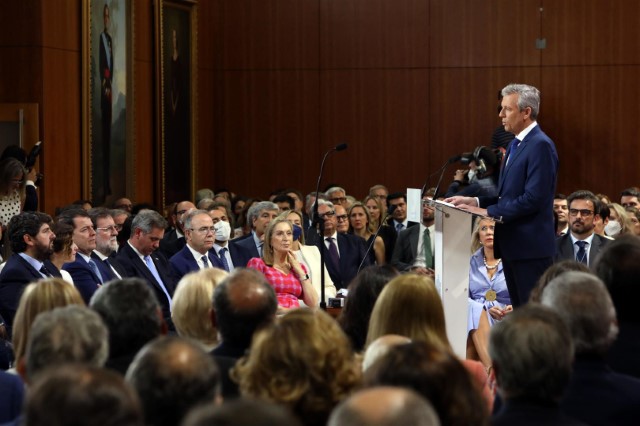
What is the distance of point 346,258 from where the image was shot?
9.27 meters

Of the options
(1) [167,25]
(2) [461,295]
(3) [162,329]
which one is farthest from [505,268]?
(1) [167,25]

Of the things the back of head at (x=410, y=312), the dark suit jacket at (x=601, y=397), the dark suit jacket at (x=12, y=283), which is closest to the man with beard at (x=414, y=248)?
the dark suit jacket at (x=12, y=283)

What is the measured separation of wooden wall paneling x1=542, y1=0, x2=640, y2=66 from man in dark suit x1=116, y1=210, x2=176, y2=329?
774cm

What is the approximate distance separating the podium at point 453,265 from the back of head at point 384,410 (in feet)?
12.3

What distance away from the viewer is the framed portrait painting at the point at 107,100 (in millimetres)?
11062

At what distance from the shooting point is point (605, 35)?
1355cm

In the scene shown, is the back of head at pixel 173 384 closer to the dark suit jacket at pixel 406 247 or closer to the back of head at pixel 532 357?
the back of head at pixel 532 357

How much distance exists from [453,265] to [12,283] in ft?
7.74

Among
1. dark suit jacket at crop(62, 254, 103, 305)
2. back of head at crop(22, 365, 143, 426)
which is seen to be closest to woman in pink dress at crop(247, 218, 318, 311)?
dark suit jacket at crop(62, 254, 103, 305)

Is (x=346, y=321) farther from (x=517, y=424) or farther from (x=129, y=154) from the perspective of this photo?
(x=129, y=154)

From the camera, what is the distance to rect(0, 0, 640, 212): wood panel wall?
13.6 metres

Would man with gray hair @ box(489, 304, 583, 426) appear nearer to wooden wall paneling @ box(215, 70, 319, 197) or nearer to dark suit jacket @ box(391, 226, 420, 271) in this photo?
dark suit jacket @ box(391, 226, 420, 271)

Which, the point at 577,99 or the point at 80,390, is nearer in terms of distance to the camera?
the point at 80,390

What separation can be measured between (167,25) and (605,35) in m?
5.30
